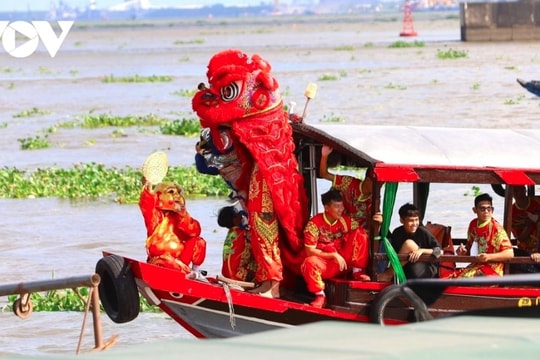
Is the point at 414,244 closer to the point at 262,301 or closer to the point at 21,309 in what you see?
the point at 262,301

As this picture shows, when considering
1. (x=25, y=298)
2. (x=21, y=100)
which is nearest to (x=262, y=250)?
(x=25, y=298)

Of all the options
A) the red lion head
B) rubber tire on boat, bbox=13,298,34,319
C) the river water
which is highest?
the red lion head

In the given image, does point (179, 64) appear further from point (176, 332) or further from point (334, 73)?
point (176, 332)

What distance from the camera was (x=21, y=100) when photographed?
126ft

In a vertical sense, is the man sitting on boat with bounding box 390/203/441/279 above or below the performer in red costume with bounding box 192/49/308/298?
below

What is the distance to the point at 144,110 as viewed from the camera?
3316 cm

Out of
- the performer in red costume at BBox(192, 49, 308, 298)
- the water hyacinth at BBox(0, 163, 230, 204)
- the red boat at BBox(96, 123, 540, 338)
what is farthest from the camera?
the water hyacinth at BBox(0, 163, 230, 204)

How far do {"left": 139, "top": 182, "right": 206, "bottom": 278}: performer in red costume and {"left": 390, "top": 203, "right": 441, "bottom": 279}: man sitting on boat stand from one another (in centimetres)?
132

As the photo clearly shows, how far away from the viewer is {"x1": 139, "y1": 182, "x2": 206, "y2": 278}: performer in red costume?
9047 millimetres

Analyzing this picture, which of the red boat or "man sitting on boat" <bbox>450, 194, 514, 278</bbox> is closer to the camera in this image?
the red boat

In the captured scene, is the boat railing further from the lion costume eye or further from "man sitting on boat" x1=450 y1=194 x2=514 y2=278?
the lion costume eye

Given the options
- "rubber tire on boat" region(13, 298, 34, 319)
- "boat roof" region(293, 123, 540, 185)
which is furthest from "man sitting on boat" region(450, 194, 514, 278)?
"rubber tire on boat" region(13, 298, 34, 319)

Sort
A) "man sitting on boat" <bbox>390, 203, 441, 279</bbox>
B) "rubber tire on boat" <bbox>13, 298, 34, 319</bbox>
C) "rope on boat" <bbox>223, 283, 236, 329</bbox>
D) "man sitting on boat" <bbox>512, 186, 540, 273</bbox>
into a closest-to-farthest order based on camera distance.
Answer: "rubber tire on boat" <bbox>13, 298, 34, 319</bbox> → "rope on boat" <bbox>223, 283, 236, 329</bbox> → "man sitting on boat" <bbox>390, 203, 441, 279</bbox> → "man sitting on boat" <bbox>512, 186, 540, 273</bbox>

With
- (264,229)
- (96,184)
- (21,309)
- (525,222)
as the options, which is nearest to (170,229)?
(264,229)
